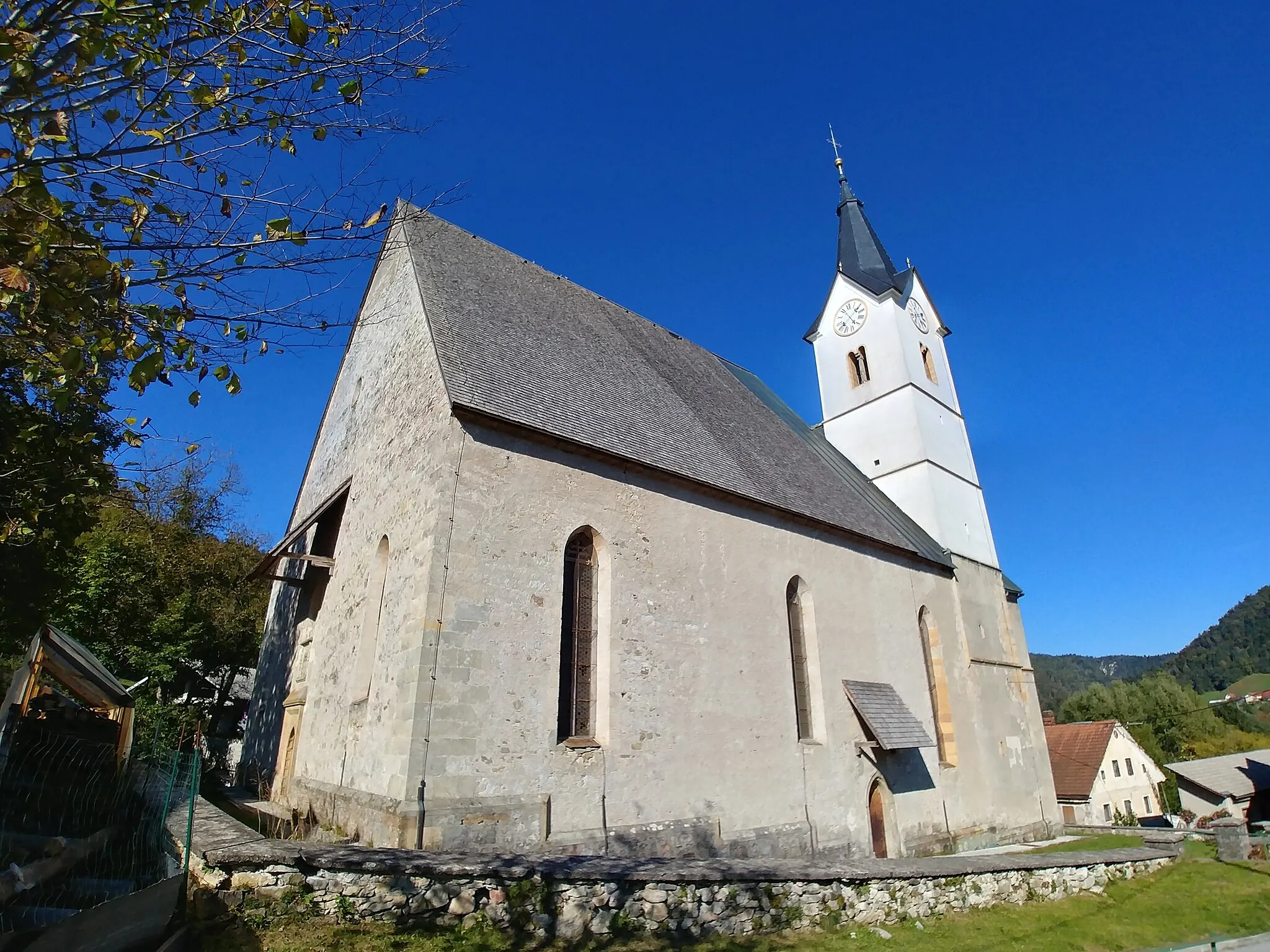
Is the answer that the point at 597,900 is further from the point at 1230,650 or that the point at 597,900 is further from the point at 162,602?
the point at 1230,650

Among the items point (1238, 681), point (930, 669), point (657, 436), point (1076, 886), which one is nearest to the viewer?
point (1076, 886)

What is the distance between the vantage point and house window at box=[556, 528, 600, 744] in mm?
9500

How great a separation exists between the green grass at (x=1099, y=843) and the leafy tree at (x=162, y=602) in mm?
21631

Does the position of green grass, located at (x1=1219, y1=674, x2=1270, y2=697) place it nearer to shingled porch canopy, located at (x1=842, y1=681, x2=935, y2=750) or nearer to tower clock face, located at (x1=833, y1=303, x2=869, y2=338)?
tower clock face, located at (x1=833, y1=303, x2=869, y2=338)

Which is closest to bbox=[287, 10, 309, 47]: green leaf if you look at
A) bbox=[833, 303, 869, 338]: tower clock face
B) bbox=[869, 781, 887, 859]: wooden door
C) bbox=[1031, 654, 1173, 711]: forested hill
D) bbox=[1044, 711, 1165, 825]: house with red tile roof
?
bbox=[869, 781, 887, 859]: wooden door

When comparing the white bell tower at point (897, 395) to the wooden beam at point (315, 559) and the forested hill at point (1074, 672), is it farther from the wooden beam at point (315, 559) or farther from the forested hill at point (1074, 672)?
the forested hill at point (1074, 672)

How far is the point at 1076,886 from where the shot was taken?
10656 mm

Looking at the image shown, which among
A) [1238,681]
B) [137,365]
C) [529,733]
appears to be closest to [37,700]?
[529,733]

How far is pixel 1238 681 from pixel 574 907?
516 feet

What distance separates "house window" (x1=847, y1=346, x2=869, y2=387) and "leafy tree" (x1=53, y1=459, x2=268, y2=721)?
1937 centimetres

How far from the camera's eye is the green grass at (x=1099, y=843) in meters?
15.1

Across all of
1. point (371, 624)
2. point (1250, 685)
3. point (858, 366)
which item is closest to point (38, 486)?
point (371, 624)

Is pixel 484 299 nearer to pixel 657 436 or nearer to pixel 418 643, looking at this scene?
pixel 657 436

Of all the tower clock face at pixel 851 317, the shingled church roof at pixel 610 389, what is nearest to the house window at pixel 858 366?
the tower clock face at pixel 851 317
